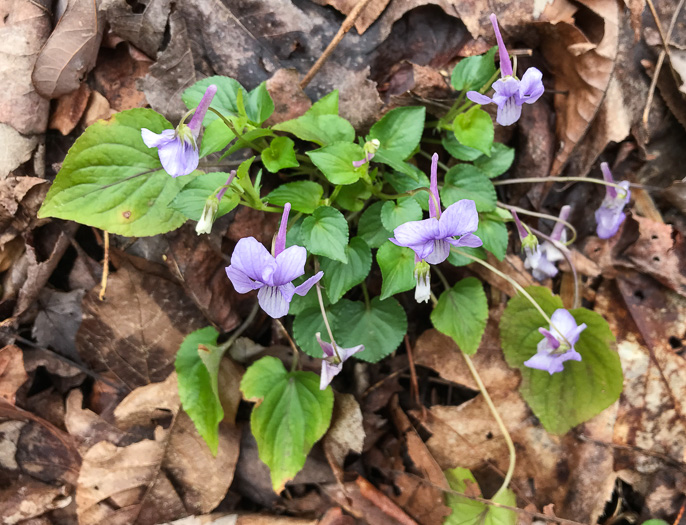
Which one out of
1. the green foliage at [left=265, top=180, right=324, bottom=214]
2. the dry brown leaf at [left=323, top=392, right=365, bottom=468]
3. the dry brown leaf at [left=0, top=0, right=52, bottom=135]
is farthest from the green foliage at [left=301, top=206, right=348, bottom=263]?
the dry brown leaf at [left=0, top=0, right=52, bottom=135]

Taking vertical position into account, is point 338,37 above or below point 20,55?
above

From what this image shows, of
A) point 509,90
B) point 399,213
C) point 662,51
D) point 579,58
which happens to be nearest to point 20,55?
point 399,213

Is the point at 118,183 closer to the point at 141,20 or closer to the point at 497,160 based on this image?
the point at 141,20

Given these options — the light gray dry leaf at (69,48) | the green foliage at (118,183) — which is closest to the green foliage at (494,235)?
the green foliage at (118,183)

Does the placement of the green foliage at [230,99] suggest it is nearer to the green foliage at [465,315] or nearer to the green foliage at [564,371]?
the green foliage at [465,315]

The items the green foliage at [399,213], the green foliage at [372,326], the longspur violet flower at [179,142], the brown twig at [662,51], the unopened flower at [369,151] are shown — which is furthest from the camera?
the brown twig at [662,51]

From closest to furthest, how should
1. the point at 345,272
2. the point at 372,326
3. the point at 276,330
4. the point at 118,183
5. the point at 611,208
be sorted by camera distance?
the point at 345,272 < the point at 118,183 < the point at 372,326 < the point at 611,208 < the point at 276,330
